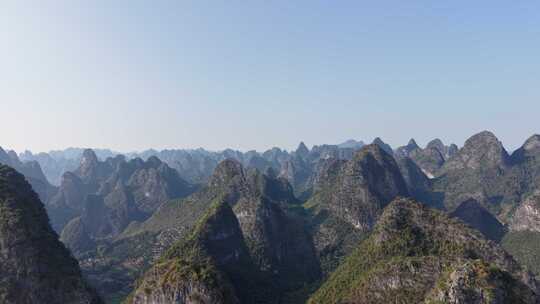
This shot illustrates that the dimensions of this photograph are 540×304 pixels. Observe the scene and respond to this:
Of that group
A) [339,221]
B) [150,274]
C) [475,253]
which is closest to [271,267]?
[339,221]

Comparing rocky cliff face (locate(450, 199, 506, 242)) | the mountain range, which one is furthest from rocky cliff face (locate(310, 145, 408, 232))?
rocky cliff face (locate(450, 199, 506, 242))

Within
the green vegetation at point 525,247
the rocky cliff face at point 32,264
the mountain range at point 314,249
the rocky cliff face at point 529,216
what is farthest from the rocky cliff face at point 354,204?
the rocky cliff face at point 32,264

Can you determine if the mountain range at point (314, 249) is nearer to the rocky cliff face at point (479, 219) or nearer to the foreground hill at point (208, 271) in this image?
the foreground hill at point (208, 271)

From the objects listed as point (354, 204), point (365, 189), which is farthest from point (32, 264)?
point (365, 189)

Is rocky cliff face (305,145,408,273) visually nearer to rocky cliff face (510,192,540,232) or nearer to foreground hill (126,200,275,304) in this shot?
foreground hill (126,200,275,304)

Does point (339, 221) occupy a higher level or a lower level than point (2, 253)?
lower

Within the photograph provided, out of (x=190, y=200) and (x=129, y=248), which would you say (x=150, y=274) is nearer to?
(x=129, y=248)
